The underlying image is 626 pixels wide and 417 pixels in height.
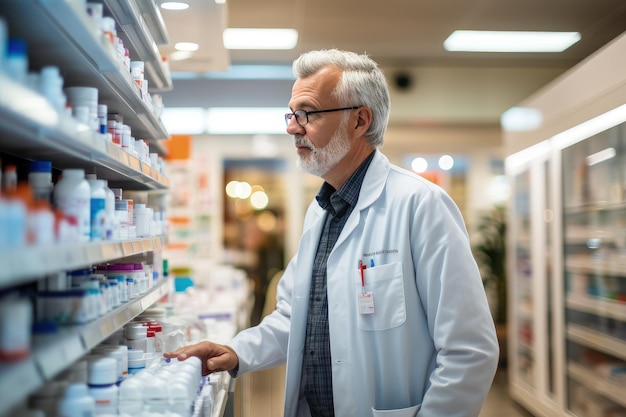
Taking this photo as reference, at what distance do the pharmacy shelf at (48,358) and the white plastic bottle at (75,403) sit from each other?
0.26ft

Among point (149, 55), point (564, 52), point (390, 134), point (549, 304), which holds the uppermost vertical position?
point (564, 52)

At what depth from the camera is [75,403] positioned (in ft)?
4.40

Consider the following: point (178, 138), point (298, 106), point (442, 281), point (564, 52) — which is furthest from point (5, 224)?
point (564, 52)

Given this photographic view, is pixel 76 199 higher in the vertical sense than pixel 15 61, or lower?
lower

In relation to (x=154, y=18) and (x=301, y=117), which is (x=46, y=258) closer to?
(x=301, y=117)

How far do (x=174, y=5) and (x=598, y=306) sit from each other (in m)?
3.38

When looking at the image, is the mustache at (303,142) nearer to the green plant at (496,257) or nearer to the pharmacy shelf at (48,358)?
the pharmacy shelf at (48,358)

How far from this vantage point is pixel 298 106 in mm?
2383

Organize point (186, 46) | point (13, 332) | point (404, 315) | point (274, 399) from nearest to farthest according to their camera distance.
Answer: point (13, 332)
point (404, 315)
point (186, 46)
point (274, 399)

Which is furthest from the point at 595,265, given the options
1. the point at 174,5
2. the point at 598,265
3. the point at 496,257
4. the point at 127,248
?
the point at 496,257

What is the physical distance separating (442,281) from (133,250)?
39.1 inches

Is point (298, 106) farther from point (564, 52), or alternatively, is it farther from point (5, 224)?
point (564, 52)

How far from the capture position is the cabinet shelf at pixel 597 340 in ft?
12.9

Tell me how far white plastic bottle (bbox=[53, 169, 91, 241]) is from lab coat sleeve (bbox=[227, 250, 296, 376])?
1105mm
